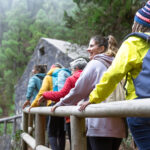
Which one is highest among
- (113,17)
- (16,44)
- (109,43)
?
(16,44)

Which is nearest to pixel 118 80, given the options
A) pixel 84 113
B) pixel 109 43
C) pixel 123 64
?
pixel 123 64

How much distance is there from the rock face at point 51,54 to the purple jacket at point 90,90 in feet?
18.3

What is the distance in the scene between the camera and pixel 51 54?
Answer: 11211mm

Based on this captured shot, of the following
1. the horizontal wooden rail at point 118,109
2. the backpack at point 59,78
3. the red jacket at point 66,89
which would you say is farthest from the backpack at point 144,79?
the backpack at point 59,78

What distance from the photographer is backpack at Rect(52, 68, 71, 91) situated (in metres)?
3.11

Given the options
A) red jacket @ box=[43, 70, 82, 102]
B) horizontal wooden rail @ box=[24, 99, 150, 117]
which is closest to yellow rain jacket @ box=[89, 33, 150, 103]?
horizontal wooden rail @ box=[24, 99, 150, 117]

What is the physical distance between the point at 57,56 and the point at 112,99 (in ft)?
28.4

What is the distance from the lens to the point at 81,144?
191 centimetres

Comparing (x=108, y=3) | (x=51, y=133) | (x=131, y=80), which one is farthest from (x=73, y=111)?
(x=108, y=3)

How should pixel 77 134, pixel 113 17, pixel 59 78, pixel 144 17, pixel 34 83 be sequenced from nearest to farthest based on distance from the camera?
pixel 144 17 < pixel 77 134 < pixel 59 78 < pixel 34 83 < pixel 113 17

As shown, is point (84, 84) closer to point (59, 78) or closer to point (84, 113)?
point (84, 113)

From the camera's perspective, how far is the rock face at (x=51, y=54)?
29.6 feet

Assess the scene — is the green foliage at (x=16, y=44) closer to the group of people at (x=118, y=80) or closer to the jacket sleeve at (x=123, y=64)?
the group of people at (x=118, y=80)

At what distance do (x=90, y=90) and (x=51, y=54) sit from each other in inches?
366
